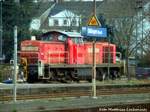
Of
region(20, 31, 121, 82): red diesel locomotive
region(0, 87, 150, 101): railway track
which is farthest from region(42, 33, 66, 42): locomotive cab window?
region(0, 87, 150, 101): railway track

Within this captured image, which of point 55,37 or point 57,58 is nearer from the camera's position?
point 57,58

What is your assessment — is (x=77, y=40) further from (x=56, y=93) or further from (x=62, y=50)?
(x=56, y=93)

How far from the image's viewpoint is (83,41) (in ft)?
132

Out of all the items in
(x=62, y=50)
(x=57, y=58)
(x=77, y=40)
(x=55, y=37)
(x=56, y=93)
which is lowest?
(x=56, y=93)

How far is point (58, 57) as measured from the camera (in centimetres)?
3872

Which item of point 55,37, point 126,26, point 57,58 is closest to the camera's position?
point 57,58

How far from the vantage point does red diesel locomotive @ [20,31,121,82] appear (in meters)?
37.4

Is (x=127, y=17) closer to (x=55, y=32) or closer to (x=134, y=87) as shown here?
(x=55, y=32)

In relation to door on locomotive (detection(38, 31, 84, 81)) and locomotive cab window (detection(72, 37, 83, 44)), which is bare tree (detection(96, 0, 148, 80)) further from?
door on locomotive (detection(38, 31, 84, 81))

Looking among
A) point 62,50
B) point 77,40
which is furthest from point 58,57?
point 77,40

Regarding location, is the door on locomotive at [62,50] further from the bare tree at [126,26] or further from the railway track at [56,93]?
the bare tree at [126,26]

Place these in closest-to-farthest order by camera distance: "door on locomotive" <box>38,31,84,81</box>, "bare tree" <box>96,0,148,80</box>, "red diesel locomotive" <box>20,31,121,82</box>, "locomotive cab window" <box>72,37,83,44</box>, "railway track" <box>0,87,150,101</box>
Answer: "railway track" <box>0,87,150,101</box> → "red diesel locomotive" <box>20,31,121,82</box> → "door on locomotive" <box>38,31,84,81</box> → "locomotive cab window" <box>72,37,83,44</box> → "bare tree" <box>96,0,148,80</box>

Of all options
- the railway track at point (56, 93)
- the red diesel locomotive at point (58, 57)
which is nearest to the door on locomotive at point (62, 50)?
the red diesel locomotive at point (58, 57)

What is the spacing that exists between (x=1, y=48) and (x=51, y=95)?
38265 mm
